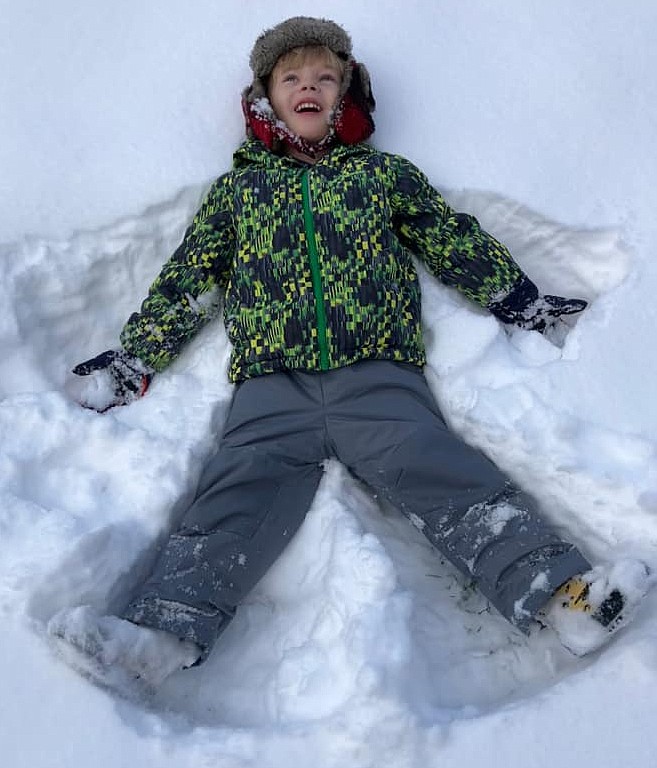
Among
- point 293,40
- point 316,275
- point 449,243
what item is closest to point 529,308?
Result: point 449,243

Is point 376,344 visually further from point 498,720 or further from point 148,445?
point 498,720

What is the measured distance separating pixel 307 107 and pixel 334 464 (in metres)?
0.91

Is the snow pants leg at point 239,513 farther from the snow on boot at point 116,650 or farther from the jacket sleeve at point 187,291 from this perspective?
the jacket sleeve at point 187,291

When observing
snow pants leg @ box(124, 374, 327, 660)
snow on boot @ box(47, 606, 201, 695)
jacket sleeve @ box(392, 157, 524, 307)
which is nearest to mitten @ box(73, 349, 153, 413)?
snow pants leg @ box(124, 374, 327, 660)

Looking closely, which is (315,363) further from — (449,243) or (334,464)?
(449,243)

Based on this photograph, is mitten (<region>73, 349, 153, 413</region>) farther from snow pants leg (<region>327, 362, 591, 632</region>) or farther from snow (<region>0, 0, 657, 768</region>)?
snow pants leg (<region>327, 362, 591, 632</region>)

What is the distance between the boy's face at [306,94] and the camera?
6.38 ft

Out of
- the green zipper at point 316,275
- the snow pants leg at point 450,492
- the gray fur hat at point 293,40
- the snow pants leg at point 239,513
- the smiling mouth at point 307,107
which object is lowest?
the snow pants leg at point 239,513

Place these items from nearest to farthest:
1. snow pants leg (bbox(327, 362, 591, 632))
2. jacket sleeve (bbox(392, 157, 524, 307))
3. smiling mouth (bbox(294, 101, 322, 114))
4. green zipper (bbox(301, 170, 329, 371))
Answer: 1. snow pants leg (bbox(327, 362, 591, 632))
2. green zipper (bbox(301, 170, 329, 371))
3. jacket sleeve (bbox(392, 157, 524, 307))
4. smiling mouth (bbox(294, 101, 322, 114))

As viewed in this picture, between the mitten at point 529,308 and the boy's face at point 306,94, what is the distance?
0.62 m

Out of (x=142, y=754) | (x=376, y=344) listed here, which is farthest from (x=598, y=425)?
(x=142, y=754)

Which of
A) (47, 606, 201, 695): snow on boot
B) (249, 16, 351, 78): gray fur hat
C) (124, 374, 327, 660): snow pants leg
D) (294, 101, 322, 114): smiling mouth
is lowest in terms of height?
(47, 606, 201, 695): snow on boot

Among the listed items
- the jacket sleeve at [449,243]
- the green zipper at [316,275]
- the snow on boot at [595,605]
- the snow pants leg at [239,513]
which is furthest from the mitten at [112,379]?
the snow on boot at [595,605]

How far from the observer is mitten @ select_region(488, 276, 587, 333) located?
Answer: 1.81 meters
